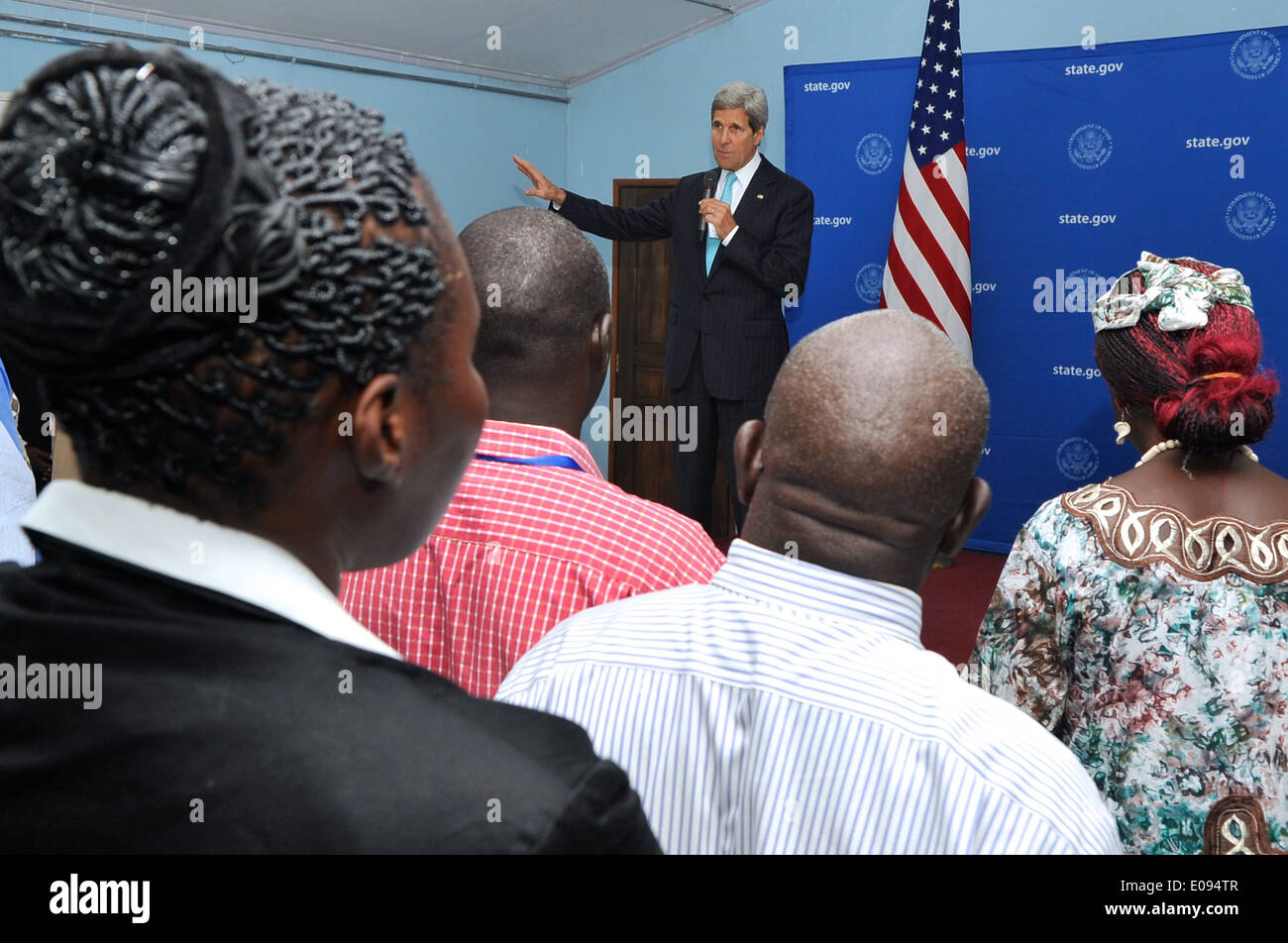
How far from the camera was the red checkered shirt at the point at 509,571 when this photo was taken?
122 cm

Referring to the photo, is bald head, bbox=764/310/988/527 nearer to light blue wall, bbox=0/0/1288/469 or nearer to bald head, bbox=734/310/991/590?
bald head, bbox=734/310/991/590

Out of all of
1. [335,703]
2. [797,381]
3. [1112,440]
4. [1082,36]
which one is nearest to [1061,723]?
[797,381]

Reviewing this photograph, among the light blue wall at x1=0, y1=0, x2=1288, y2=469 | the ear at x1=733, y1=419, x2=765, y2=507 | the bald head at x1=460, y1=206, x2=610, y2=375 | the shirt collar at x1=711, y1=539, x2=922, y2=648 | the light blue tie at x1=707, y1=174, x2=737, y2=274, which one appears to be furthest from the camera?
→ the light blue wall at x1=0, y1=0, x2=1288, y2=469

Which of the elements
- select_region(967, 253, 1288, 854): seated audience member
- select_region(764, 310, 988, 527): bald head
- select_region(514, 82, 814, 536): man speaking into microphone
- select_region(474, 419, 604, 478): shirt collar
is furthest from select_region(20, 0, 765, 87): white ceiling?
select_region(764, 310, 988, 527): bald head

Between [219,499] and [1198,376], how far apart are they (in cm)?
141

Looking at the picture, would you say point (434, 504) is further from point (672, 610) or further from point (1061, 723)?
point (1061, 723)

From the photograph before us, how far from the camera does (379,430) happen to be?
1.78ft

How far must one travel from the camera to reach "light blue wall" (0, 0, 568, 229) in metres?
5.37

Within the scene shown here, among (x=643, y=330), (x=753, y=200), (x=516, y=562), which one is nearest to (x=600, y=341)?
(x=516, y=562)

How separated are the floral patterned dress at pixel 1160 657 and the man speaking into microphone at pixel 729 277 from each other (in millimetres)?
2824

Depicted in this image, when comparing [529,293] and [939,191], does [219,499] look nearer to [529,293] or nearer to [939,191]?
[529,293]

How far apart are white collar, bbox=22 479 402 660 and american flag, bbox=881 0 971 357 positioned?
4.75 metres

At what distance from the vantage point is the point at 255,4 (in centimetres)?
496

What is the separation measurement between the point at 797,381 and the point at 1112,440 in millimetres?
4537
